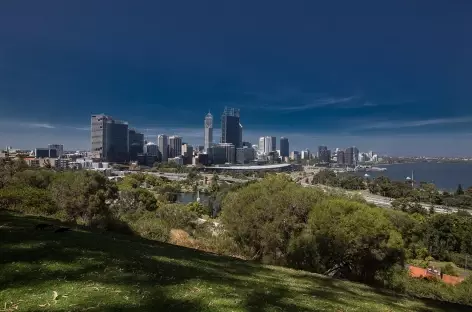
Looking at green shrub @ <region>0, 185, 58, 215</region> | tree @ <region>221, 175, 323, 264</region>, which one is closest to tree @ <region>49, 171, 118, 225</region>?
green shrub @ <region>0, 185, 58, 215</region>

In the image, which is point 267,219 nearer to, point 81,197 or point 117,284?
point 81,197

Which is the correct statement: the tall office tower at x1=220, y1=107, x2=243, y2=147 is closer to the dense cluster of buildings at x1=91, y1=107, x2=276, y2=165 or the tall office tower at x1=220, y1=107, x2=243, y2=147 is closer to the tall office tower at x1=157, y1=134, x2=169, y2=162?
the dense cluster of buildings at x1=91, y1=107, x2=276, y2=165

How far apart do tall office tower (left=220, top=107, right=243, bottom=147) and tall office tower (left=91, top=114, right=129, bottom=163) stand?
6170 centimetres

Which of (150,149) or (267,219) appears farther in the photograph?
(150,149)

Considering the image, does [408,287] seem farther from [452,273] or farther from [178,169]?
[178,169]

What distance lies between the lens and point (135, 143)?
150 metres

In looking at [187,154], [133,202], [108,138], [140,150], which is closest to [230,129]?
[187,154]

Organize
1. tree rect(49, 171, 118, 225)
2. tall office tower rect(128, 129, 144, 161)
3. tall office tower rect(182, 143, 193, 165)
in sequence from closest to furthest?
tree rect(49, 171, 118, 225), tall office tower rect(128, 129, 144, 161), tall office tower rect(182, 143, 193, 165)

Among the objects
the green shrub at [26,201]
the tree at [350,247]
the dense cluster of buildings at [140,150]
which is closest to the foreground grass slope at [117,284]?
the tree at [350,247]

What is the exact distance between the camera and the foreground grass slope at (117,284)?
3.32 metres

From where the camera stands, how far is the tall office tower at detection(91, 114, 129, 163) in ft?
435

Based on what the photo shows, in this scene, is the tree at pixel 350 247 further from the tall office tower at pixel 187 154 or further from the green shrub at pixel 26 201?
the tall office tower at pixel 187 154

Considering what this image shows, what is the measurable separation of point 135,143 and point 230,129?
56733 mm

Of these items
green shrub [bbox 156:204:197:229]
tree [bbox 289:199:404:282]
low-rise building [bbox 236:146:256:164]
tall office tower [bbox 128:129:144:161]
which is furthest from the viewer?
low-rise building [bbox 236:146:256:164]
